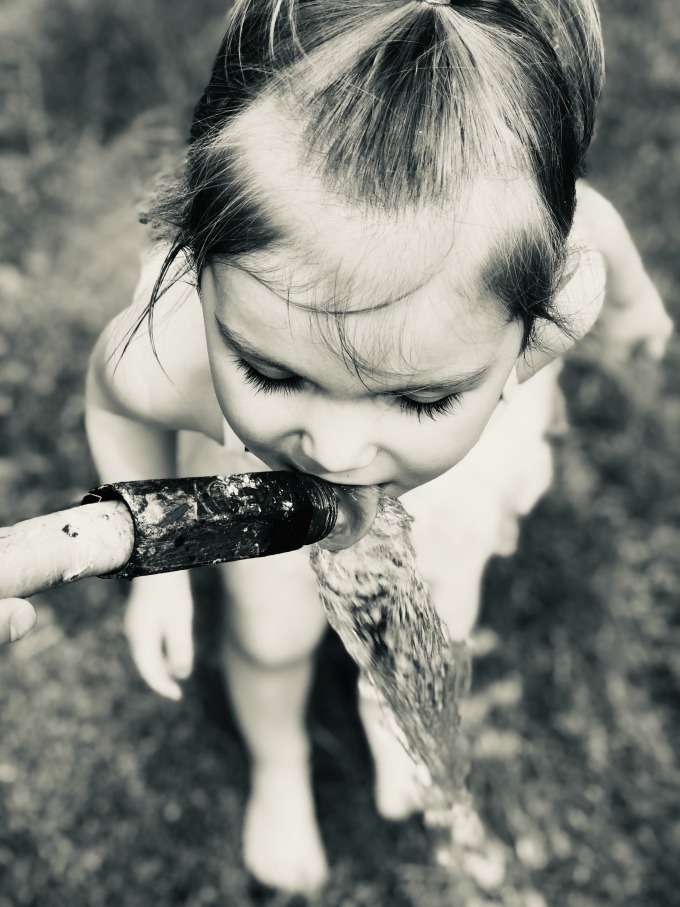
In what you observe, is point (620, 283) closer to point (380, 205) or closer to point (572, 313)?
point (572, 313)

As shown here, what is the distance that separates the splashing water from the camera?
5.62 ft

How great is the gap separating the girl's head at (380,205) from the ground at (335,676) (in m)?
1.34

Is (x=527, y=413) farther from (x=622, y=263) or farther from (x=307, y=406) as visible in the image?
(x=307, y=406)

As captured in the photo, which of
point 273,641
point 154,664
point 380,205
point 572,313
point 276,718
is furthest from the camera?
point 276,718

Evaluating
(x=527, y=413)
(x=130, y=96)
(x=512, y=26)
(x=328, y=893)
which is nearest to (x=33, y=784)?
(x=328, y=893)

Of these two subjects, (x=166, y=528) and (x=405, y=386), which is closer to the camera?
(x=166, y=528)

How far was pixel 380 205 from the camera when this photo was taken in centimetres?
114

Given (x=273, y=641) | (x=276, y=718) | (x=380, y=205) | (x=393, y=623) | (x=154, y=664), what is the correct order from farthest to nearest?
(x=276, y=718), (x=273, y=641), (x=154, y=664), (x=393, y=623), (x=380, y=205)

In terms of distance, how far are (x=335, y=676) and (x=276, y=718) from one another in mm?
311

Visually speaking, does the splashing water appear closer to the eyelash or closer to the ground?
the eyelash

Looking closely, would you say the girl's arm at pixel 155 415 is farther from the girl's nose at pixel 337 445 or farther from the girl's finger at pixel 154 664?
the girl's nose at pixel 337 445

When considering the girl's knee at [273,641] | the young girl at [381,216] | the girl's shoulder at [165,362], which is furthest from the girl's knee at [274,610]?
the young girl at [381,216]

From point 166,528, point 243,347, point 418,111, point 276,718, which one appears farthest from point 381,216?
point 276,718

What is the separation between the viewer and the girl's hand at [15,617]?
1.20m
